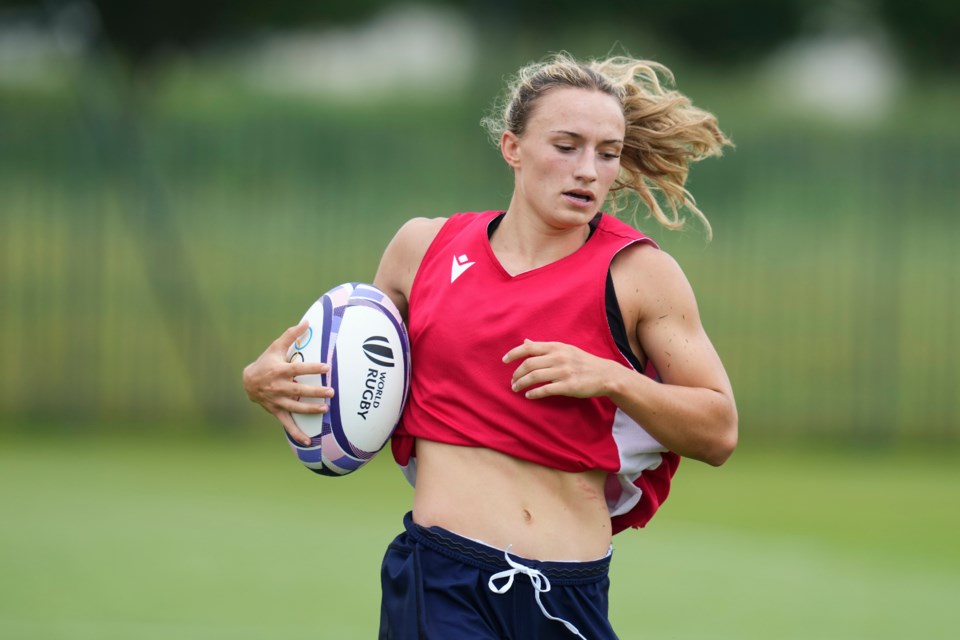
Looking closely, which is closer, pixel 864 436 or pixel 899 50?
pixel 864 436

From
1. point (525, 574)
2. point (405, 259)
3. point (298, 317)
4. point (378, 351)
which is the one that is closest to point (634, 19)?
point (298, 317)

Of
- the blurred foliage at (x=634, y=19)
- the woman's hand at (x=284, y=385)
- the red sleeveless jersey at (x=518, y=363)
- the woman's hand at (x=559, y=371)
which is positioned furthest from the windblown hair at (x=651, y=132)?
the blurred foliage at (x=634, y=19)

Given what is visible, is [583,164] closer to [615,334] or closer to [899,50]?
[615,334]

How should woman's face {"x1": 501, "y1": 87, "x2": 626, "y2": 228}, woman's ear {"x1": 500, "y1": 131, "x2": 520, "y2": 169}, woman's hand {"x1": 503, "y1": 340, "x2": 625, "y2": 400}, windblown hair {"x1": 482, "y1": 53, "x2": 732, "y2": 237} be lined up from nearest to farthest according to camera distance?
1. woman's hand {"x1": 503, "y1": 340, "x2": 625, "y2": 400}
2. woman's face {"x1": 501, "y1": 87, "x2": 626, "y2": 228}
3. woman's ear {"x1": 500, "y1": 131, "x2": 520, "y2": 169}
4. windblown hair {"x1": 482, "y1": 53, "x2": 732, "y2": 237}

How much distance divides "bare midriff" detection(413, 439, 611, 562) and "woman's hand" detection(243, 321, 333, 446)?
0.39 metres

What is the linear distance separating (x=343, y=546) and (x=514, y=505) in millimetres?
4586

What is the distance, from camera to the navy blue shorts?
353 centimetres

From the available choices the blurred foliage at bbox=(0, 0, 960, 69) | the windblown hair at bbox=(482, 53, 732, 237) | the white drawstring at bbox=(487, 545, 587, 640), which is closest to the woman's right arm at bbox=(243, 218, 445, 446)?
the windblown hair at bbox=(482, 53, 732, 237)

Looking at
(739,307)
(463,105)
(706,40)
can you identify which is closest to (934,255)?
(739,307)

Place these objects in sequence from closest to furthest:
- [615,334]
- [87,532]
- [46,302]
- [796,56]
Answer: [615,334], [87,532], [46,302], [796,56]

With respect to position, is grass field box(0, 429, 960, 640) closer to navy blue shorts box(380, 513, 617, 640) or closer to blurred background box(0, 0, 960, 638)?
blurred background box(0, 0, 960, 638)

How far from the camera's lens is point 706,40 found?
23.6m

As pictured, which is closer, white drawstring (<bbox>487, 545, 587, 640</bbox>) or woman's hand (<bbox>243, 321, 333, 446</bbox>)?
white drawstring (<bbox>487, 545, 587, 640</bbox>)

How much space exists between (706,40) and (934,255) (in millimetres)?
11360
